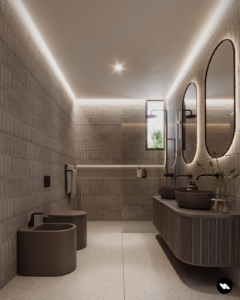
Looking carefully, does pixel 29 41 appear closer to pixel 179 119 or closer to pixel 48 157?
pixel 48 157

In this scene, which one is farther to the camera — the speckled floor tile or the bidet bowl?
the bidet bowl

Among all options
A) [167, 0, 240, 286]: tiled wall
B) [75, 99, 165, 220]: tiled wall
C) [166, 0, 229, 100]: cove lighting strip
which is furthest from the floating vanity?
[75, 99, 165, 220]: tiled wall

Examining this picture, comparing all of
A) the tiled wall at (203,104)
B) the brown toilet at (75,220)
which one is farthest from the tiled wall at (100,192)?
the tiled wall at (203,104)

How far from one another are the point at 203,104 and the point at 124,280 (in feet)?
6.58

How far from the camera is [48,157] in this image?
3754 millimetres

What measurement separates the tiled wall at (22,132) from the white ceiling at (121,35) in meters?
0.29

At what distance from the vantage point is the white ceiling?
272 centimetres

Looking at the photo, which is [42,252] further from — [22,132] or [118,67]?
[118,67]

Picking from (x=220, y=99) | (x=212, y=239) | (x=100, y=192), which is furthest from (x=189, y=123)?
(x=100, y=192)

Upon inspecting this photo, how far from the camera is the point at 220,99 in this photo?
274 centimetres

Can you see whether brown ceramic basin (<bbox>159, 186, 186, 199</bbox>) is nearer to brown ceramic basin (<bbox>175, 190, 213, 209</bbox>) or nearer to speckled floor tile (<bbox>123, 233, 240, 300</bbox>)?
speckled floor tile (<bbox>123, 233, 240, 300</bbox>)

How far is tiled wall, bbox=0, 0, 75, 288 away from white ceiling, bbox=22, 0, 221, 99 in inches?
11.3

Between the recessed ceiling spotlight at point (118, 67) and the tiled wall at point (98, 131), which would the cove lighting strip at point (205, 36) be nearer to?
the recessed ceiling spotlight at point (118, 67)

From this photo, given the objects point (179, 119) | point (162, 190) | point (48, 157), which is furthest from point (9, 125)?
point (179, 119)
